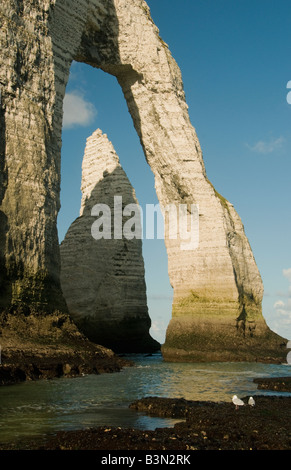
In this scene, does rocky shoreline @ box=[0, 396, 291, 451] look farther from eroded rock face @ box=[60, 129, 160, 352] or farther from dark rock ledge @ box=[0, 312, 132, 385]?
eroded rock face @ box=[60, 129, 160, 352]

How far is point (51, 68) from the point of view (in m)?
20.9

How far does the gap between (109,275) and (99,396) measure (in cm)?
2530

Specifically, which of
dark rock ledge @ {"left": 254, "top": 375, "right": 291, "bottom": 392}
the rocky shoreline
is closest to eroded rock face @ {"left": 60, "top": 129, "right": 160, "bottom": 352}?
dark rock ledge @ {"left": 254, "top": 375, "right": 291, "bottom": 392}

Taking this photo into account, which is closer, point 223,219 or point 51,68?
point 51,68

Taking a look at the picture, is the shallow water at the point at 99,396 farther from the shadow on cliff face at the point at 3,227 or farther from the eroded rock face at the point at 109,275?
the eroded rock face at the point at 109,275

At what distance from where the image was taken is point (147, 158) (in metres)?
29.9

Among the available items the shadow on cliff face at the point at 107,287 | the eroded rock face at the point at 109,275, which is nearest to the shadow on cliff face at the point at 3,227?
the eroded rock face at the point at 109,275

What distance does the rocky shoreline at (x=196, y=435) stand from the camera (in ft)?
19.4

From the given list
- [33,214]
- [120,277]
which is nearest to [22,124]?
[33,214]

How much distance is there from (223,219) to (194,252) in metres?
2.46

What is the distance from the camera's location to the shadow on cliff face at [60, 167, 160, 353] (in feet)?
114

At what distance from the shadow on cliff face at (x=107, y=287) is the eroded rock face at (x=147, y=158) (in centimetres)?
856
